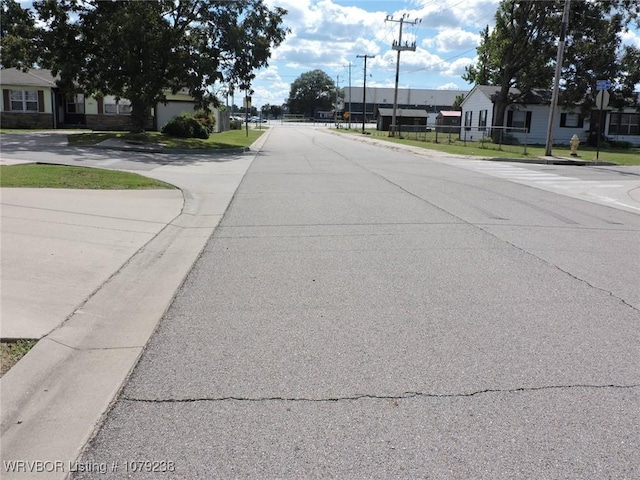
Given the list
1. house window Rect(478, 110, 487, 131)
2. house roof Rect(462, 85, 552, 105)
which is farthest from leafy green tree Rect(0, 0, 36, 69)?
house window Rect(478, 110, 487, 131)

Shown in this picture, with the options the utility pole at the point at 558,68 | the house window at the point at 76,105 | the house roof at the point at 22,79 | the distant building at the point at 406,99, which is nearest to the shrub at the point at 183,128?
the house roof at the point at 22,79

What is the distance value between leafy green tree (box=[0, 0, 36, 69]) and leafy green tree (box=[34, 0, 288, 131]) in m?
0.59

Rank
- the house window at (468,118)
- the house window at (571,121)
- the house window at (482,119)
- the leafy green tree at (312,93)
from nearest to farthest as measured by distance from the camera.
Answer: the house window at (571,121) → the house window at (482,119) → the house window at (468,118) → the leafy green tree at (312,93)

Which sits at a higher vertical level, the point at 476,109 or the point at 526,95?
the point at 526,95

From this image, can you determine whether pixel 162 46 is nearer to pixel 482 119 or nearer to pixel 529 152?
pixel 529 152

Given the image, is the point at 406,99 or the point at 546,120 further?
the point at 406,99

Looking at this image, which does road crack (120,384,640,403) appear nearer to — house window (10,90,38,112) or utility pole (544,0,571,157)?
utility pole (544,0,571,157)

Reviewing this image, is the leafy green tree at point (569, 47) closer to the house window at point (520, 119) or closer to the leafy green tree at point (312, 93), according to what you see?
the house window at point (520, 119)

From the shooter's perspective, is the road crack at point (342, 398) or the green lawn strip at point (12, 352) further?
the green lawn strip at point (12, 352)

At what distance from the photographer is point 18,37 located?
1123 inches

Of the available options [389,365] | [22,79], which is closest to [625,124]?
[22,79]

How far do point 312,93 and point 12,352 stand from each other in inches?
7542

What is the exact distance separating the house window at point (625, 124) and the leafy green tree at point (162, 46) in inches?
1253

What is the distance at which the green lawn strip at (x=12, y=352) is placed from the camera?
4.05m
